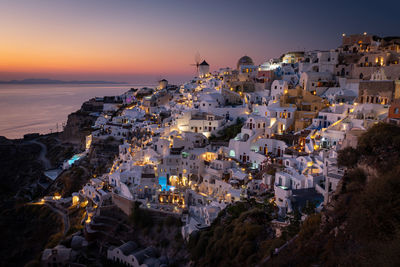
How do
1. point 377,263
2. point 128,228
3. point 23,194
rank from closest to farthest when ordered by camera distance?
1. point 377,263
2. point 128,228
3. point 23,194

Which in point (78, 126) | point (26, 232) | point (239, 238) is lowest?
point (26, 232)

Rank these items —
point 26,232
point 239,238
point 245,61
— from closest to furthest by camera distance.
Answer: point 239,238 < point 26,232 < point 245,61

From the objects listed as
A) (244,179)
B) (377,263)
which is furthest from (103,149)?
(377,263)

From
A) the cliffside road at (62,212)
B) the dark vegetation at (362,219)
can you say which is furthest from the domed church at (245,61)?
the dark vegetation at (362,219)

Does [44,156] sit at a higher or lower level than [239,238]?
lower

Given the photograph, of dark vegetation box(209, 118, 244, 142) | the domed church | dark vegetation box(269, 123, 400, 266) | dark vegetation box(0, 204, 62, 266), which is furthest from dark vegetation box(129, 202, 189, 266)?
the domed church

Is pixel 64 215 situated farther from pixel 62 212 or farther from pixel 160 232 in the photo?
pixel 160 232

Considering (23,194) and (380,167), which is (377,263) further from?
(23,194)

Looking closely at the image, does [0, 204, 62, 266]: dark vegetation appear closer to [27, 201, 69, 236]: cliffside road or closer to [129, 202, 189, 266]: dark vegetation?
[27, 201, 69, 236]: cliffside road

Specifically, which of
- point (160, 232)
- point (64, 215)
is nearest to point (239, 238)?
point (160, 232)
